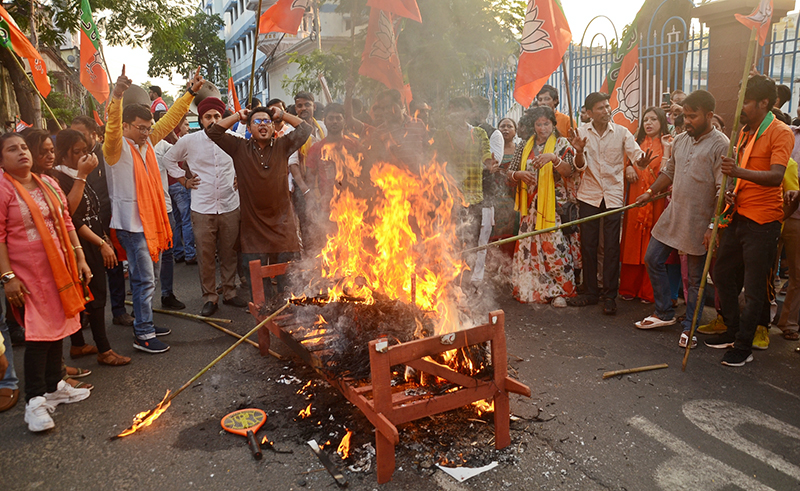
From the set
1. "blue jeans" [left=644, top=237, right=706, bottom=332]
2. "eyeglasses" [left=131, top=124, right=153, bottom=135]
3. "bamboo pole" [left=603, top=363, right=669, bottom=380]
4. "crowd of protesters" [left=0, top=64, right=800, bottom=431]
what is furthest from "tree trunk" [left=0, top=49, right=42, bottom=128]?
"bamboo pole" [left=603, top=363, right=669, bottom=380]

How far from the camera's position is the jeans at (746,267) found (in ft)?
15.2

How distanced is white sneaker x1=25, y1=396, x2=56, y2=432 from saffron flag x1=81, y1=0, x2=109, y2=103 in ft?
15.0

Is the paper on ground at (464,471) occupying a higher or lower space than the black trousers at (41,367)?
lower

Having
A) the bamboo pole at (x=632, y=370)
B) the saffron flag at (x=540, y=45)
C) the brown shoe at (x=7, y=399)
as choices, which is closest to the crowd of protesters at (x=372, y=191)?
the brown shoe at (x=7, y=399)

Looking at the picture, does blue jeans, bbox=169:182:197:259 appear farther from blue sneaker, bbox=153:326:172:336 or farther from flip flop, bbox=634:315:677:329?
flip flop, bbox=634:315:677:329

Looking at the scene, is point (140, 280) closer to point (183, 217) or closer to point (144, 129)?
point (144, 129)

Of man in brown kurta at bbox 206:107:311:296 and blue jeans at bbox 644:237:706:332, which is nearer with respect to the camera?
blue jeans at bbox 644:237:706:332

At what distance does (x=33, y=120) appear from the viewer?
1350 cm

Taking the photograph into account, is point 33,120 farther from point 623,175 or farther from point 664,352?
point 664,352

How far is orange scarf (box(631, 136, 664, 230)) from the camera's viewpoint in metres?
6.55

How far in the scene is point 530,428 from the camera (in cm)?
372

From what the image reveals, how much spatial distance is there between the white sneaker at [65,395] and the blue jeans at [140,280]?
101cm

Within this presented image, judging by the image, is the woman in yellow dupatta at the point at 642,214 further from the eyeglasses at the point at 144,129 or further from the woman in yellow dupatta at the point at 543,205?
the eyeglasses at the point at 144,129

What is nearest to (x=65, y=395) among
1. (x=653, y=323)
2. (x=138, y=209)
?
(x=138, y=209)
